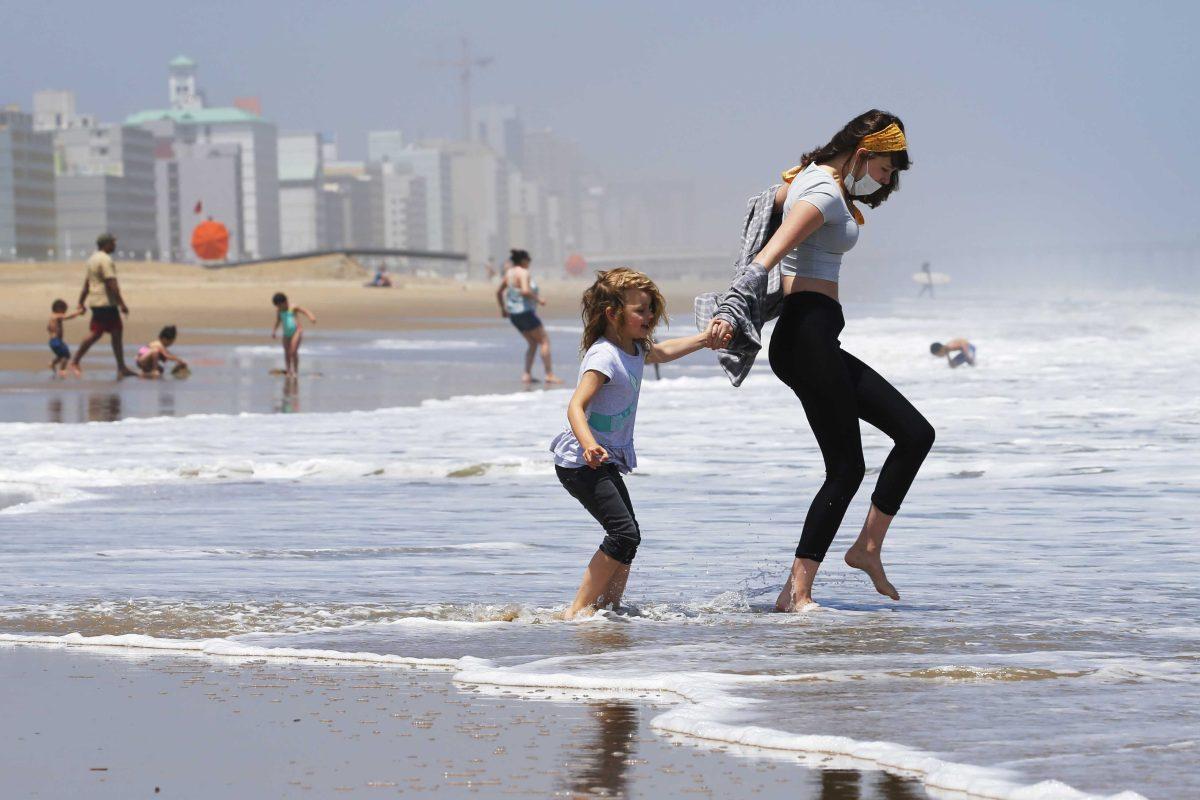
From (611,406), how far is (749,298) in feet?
1.78

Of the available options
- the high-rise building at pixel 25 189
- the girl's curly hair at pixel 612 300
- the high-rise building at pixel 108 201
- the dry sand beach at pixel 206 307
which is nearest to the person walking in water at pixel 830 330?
the girl's curly hair at pixel 612 300

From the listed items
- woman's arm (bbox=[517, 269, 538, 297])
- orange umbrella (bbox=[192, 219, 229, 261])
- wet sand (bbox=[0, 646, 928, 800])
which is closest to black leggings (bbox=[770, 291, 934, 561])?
wet sand (bbox=[0, 646, 928, 800])

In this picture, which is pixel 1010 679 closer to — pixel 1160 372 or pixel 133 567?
pixel 133 567

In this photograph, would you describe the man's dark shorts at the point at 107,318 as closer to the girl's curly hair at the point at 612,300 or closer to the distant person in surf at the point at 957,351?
the distant person in surf at the point at 957,351

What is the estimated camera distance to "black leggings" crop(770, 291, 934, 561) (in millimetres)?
5746

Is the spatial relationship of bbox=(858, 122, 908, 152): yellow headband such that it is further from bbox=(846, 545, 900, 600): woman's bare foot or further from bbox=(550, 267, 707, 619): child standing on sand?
bbox=(846, 545, 900, 600): woman's bare foot

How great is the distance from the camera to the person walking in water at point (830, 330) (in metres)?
5.66

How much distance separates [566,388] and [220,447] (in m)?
6.97

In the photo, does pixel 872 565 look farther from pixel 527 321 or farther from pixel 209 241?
pixel 209 241

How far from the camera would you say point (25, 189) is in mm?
172125

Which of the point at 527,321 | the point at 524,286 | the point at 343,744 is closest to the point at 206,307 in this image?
the point at 524,286

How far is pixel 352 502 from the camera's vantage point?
360 inches

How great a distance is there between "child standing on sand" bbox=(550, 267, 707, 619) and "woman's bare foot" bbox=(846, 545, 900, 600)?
29.4 inches

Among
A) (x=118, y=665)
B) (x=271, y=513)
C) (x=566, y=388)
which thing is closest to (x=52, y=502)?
(x=271, y=513)
